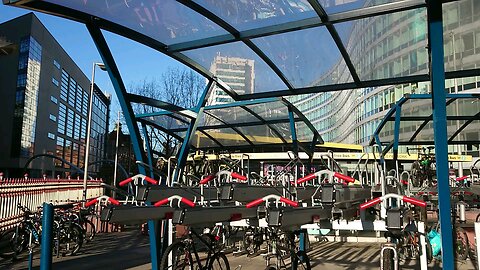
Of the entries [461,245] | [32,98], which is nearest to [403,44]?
[461,245]

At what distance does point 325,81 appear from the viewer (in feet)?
25.8

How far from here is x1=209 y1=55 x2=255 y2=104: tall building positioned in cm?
784

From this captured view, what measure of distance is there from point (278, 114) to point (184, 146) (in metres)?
3.08

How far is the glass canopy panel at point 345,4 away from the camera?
17.9 ft

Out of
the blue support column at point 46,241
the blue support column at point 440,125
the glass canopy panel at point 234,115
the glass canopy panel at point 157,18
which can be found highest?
the glass canopy panel at point 157,18

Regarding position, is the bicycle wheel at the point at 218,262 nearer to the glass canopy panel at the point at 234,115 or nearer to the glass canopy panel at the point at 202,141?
the glass canopy panel at the point at 234,115

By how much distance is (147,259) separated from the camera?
31.5 feet

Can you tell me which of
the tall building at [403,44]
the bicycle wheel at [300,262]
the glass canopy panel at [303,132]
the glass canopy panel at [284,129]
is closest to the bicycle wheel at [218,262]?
the bicycle wheel at [300,262]

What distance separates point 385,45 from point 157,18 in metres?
4.84

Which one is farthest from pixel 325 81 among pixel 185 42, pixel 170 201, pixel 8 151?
pixel 8 151

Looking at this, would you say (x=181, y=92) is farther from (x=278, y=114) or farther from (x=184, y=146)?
(x=184, y=146)

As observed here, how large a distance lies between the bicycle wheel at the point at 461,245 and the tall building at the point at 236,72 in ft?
17.8

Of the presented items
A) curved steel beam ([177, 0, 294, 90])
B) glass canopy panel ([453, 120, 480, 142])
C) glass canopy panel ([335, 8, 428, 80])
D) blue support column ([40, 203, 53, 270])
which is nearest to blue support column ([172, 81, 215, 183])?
curved steel beam ([177, 0, 294, 90])

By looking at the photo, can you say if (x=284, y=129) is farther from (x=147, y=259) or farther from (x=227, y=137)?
(x=147, y=259)
